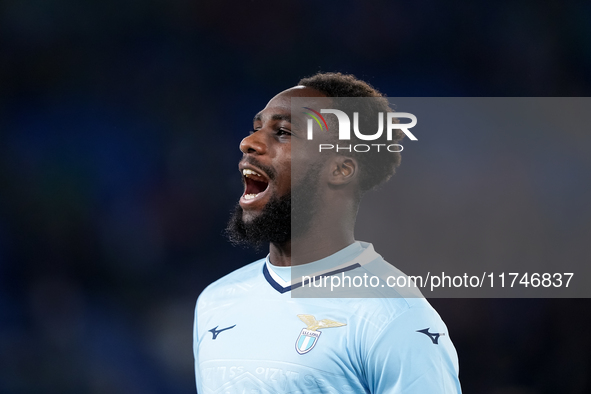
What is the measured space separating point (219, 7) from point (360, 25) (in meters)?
1.24

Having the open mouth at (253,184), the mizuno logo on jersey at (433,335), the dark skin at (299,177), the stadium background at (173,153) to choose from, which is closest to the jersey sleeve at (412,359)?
the mizuno logo on jersey at (433,335)

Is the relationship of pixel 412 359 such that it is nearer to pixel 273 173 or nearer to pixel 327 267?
pixel 327 267

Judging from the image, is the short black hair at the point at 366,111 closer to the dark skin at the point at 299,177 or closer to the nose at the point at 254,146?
the dark skin at the point at 299,177

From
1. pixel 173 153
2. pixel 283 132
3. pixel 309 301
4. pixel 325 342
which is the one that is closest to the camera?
pixel 325 342

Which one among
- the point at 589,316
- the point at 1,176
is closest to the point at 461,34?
the point at 589,316

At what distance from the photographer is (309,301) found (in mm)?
2193

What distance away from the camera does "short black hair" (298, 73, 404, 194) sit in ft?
8.06

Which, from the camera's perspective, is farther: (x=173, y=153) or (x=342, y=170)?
(x=173, y=153)

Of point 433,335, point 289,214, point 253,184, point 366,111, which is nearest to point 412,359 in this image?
point 433,335

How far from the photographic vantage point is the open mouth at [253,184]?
2315 mm

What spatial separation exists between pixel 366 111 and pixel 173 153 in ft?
8.19

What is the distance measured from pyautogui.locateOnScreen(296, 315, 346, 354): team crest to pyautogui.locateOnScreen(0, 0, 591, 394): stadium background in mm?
2411

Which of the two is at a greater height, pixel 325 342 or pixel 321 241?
pixel 321 241

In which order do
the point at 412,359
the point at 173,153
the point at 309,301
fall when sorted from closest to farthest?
1. the point at 412,359
2. the point at 309,301
3. the point at 173,153
